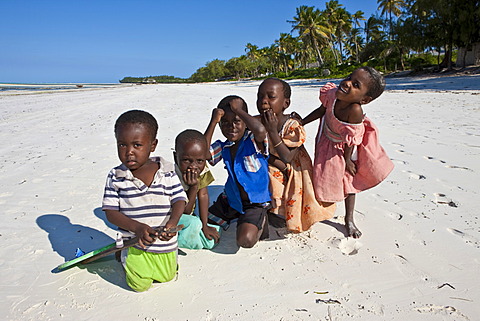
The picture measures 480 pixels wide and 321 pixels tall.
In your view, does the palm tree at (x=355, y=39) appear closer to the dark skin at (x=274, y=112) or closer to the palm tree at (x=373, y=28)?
the palm tree at (x=373, y=28)

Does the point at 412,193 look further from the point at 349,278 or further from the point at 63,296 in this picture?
the point at 63,296

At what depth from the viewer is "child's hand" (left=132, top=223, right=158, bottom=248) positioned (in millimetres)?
1903

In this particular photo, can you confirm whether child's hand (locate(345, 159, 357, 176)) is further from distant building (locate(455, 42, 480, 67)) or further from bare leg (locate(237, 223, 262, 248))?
distant building (locate(455, 42, 480, 67))

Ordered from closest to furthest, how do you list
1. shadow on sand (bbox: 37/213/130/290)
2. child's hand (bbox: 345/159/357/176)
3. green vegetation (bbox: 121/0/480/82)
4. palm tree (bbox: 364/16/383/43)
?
shadow on sand (bbox: 37/213/130/290)
child's hand (bbox: 345/159/357/176)
green vegetation (bbox: 121/0/480/82)
palm tree (bbox: 364/16/383/43)

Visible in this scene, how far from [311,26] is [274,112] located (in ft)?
149

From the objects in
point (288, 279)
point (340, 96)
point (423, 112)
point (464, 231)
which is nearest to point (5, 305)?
point (288, 279)

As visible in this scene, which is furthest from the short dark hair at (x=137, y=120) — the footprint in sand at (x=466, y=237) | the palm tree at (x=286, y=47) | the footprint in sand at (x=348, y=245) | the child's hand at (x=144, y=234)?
the palm tree at (x=286, y=47)

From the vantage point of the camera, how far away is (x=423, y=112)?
26.1 ft

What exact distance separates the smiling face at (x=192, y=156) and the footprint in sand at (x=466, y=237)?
6.71 feet

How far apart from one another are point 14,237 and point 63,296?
1109 mm

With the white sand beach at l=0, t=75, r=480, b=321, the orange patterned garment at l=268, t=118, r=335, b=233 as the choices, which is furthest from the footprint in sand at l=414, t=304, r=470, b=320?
the orange patterned garment at l=268, t=118, r=335, b=233

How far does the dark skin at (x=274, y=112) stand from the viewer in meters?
2.44

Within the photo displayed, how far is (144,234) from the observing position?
1908 mm

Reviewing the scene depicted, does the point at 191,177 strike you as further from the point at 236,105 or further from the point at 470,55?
the point at 470,55
